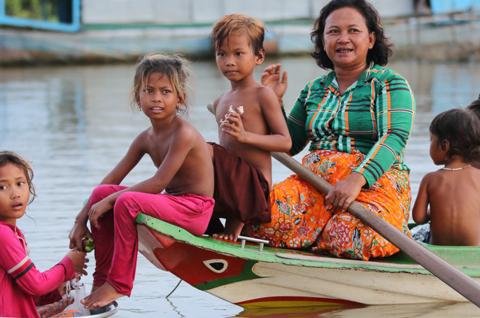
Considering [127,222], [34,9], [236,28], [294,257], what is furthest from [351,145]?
[34,9]

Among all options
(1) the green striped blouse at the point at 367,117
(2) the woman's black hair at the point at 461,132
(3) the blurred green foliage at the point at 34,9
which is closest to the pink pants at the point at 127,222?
(1) the green striped blouse at the point at 367,117

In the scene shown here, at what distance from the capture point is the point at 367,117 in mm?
5078

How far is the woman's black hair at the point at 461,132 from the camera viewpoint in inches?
205

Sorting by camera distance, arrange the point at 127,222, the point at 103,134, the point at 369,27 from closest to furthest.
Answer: the point at 127,222 → the point at 369,27 → the point at 103,134

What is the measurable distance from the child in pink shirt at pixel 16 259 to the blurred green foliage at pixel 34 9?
17205 mm

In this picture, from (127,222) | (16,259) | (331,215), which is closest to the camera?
(16,259)

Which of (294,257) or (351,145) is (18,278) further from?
(351,145)

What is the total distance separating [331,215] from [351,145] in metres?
0.32

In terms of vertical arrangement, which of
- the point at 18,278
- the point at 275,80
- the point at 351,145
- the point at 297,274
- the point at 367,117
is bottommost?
the point at 297,274

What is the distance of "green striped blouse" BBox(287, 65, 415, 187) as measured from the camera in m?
4.95

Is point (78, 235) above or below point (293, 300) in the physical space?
above

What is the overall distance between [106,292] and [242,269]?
0.63 meters

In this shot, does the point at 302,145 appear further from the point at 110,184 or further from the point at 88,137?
the point at 88,137

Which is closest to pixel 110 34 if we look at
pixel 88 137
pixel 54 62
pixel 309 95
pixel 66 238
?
pixel 54 62
